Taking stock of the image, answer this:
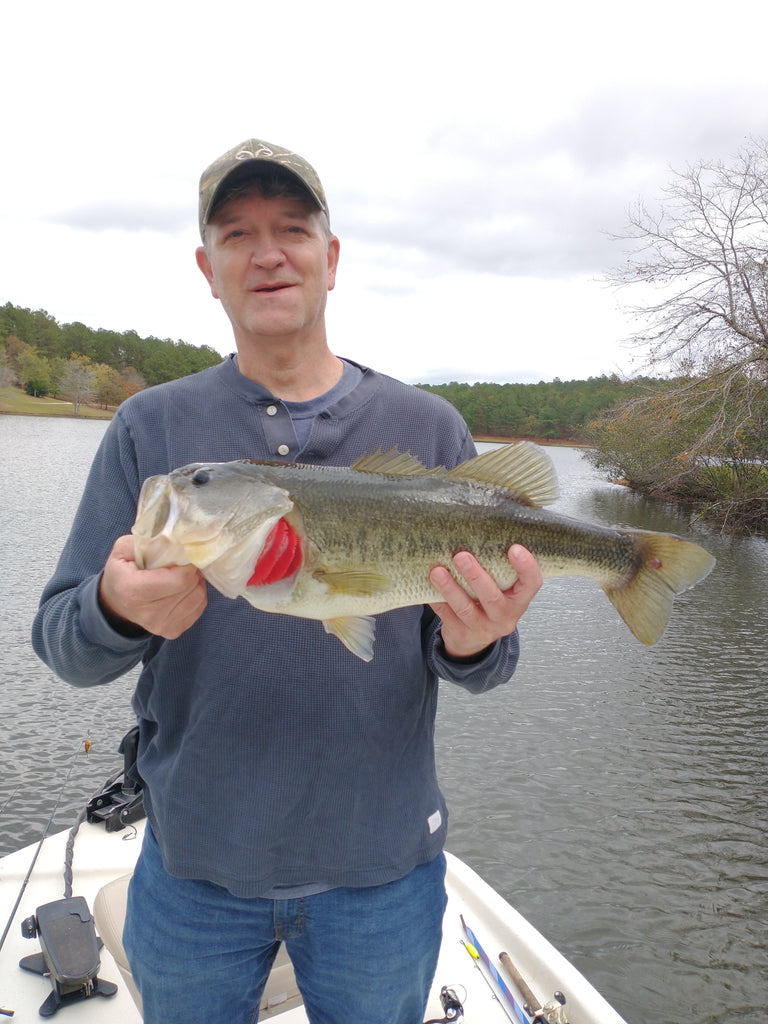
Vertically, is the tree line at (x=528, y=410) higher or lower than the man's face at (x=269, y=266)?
higher

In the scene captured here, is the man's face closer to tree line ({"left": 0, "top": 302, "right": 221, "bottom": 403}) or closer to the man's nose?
the man's nose

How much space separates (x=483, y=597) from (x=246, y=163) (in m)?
1.86

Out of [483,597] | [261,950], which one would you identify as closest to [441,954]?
[261,950]

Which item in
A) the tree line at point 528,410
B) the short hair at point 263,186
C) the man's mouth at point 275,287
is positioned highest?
the tree line at point 528,410

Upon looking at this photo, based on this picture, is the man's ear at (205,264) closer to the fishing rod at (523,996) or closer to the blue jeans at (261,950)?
the blue jeans at (261,950)

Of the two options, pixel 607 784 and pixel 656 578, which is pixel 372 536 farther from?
pixel 607 784

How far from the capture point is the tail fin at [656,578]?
281 centimetres

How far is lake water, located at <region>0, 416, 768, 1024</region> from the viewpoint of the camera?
6469 millimetres

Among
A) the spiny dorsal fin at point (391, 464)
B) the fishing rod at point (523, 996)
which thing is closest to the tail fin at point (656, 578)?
the spiny dorsal fin at point (391, 464)

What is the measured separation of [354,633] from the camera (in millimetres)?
2355

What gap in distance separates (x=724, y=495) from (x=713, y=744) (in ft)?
70.6

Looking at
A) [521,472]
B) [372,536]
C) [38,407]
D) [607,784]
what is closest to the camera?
[372,536]

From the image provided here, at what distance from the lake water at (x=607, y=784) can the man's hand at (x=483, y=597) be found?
14.4 feet

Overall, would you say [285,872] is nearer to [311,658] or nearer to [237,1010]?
[237,1010]
